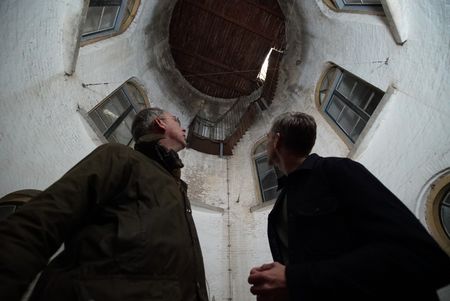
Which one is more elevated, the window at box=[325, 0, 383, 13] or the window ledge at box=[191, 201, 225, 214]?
the window at box=[325, 0, 383, 13]

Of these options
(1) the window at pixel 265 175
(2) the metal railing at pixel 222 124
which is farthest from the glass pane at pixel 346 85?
(2) the metal railing at pixel 222 124

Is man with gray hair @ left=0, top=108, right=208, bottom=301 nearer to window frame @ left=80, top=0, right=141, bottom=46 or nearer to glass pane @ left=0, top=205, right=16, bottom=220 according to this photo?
glass pane @ left=0, top=205, right=16, bottom=220

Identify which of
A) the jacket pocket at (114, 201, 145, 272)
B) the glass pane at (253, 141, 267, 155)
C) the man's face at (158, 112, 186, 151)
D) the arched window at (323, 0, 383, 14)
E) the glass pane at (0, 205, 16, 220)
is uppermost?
the arched window at (323, 0, 383, 14)

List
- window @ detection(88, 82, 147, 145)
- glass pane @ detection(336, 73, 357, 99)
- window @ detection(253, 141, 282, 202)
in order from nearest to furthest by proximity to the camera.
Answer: window @ detection(88, 82, 147, 145), glass pane @ detection(336, 73, 357, 99), window @ detection(253, 141, 282, 202)

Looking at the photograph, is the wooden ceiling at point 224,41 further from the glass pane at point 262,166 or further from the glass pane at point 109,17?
the glass pane at point 262,166

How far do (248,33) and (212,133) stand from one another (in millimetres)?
4060

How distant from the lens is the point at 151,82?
8.38 metres

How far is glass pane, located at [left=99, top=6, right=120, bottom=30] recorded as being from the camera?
598cm

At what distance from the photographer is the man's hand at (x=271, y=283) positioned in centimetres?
129

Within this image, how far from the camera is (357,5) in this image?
19.7 ft

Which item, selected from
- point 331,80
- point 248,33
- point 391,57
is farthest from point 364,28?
point 248,33

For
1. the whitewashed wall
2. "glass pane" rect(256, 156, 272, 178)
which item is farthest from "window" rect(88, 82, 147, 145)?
"glass pane" rect(256, 156, 272, 178)

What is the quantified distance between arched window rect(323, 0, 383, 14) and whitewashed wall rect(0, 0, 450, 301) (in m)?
0.17

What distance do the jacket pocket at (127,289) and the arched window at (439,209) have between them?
12.7 feet
